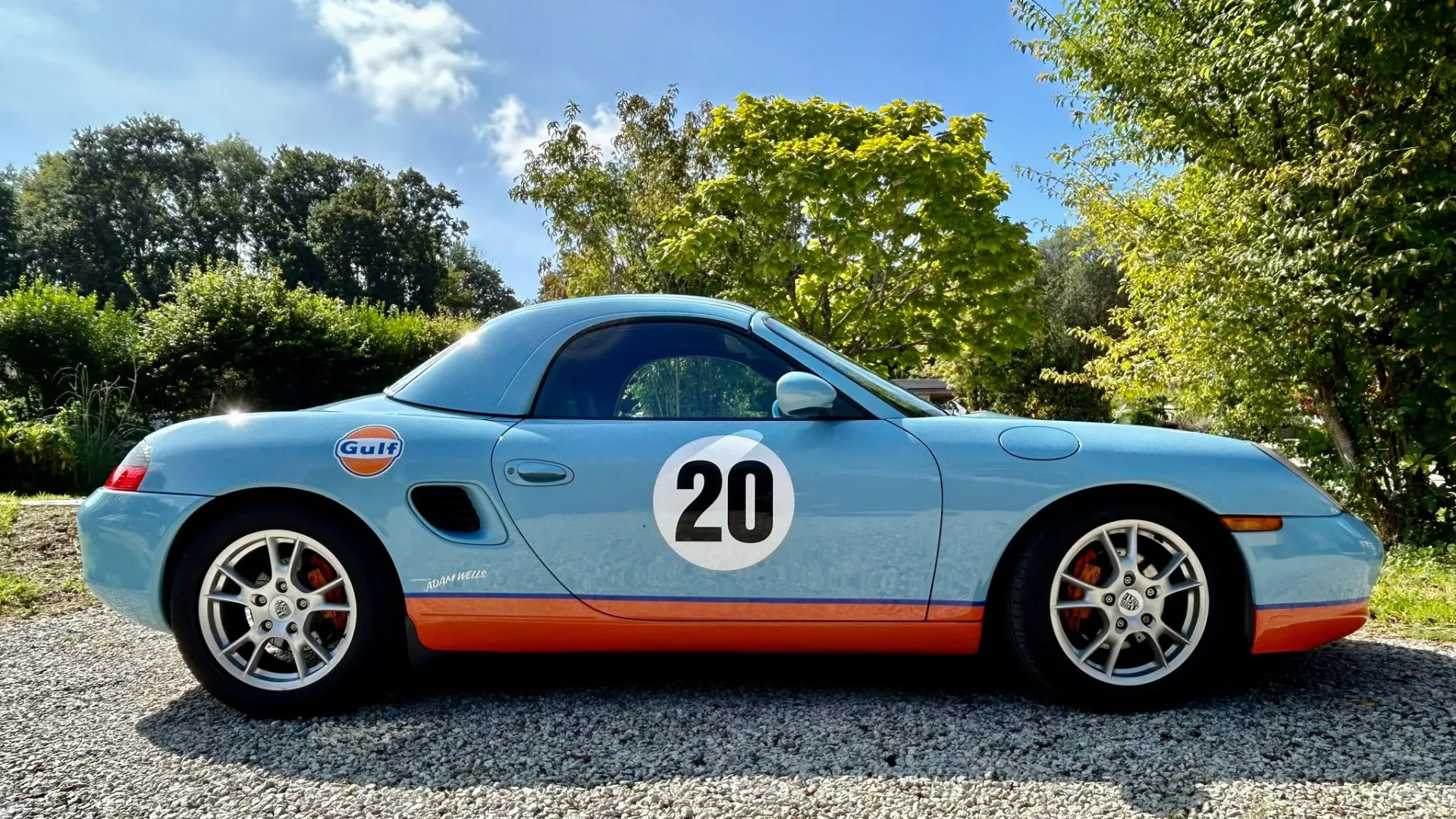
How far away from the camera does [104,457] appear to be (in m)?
9.16

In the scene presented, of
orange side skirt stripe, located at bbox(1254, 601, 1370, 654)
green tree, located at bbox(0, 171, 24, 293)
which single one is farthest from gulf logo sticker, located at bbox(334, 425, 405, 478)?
green tree, located at bbox(0, 171, 24, 293)

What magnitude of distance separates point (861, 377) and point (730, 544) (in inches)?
30.1

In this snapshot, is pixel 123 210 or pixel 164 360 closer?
pixel 164 360

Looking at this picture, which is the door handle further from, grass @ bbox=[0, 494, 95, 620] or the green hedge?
the green hedge

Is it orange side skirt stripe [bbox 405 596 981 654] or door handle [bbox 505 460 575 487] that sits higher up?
door handle [bbox 505 460 575 487]

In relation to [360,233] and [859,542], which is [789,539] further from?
[360,233]

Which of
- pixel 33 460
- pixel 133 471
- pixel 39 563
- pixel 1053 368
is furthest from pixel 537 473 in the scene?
pixel 1053 368

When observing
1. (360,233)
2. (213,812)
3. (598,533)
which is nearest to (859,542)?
(598,533)

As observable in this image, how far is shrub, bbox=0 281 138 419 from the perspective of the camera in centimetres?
1052

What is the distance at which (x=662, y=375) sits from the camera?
2.83m

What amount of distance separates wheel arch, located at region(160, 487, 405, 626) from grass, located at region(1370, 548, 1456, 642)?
155 inches

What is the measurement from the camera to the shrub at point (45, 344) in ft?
34.5

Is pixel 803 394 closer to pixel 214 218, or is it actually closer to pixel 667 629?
pixel 667 629

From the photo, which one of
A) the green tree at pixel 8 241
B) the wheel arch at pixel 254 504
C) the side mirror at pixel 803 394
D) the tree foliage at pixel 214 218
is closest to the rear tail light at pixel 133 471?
the wheel arch at pixel 254 504
